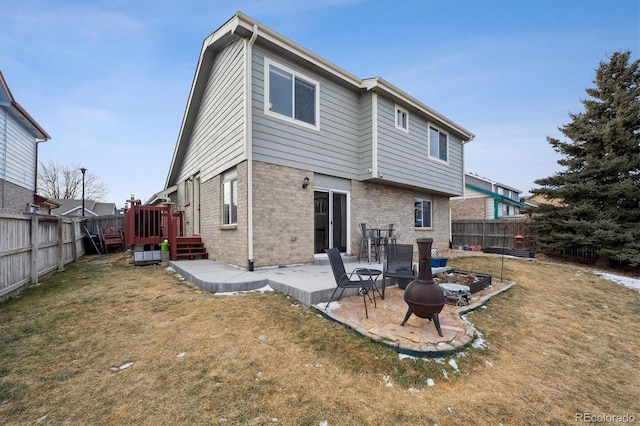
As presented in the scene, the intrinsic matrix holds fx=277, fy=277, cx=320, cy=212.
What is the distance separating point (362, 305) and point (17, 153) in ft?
52.7

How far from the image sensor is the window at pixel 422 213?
12.2 meters

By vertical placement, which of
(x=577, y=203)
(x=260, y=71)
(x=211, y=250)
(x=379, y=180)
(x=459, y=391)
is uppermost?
(x=260, y=71)

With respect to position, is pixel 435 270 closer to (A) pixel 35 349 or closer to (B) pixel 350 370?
(B) pixel 350 370

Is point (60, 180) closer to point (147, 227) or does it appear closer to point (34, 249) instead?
point (147, 227)

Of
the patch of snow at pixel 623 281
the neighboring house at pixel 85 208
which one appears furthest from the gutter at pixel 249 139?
the neighboring house at pixel 85 208

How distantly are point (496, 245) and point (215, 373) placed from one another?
1557 cm

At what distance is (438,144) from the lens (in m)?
12.1

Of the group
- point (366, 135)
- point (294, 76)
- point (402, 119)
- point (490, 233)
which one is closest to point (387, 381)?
point (294, 76)

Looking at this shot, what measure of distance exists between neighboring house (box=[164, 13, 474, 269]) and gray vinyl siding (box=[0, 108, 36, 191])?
21.7ft

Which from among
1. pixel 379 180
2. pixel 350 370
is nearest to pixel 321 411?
pixel 350 370

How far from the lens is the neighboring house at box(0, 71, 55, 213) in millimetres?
10742

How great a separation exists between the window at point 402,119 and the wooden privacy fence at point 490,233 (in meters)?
7.28

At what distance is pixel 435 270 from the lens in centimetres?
734

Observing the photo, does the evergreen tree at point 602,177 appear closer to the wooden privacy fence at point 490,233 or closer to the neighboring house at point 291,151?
the wooden privacy fence at point 490,233
